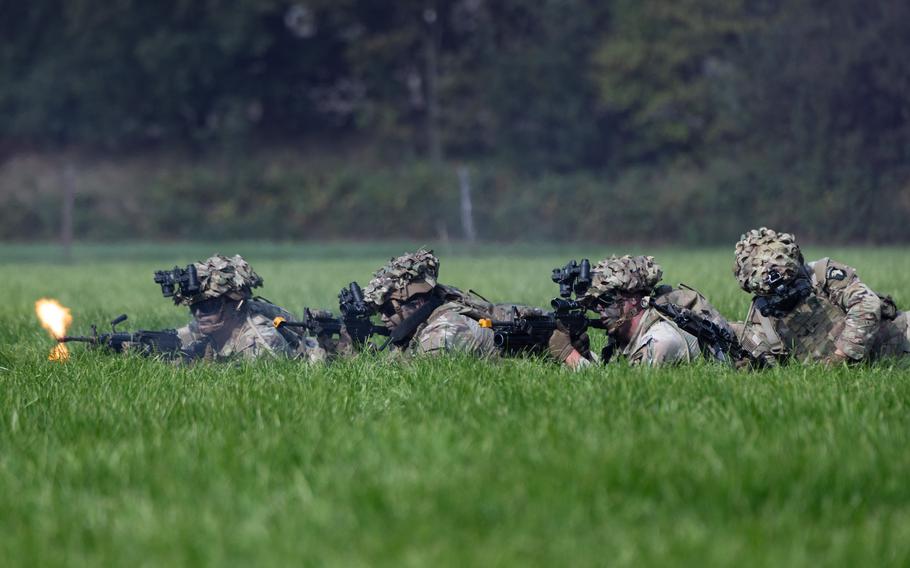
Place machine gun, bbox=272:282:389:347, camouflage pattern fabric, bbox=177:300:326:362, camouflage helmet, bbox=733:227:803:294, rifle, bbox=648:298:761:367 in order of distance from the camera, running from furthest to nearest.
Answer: camouflage pattern fabric, bbox=177:300:326:362 → machine gun, bbox=272:282:389:347 → rifle, bbox=648:298:761:367 → camouflage helmet, bbox=733:227:803:294

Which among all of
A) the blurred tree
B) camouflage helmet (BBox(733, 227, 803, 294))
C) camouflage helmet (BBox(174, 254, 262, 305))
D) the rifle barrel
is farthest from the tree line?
the rifle barrel

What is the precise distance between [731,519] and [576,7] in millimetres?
42753

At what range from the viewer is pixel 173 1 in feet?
163

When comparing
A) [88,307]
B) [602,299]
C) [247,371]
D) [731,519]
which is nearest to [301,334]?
[247,371]

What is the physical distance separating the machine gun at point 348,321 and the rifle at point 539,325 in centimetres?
115

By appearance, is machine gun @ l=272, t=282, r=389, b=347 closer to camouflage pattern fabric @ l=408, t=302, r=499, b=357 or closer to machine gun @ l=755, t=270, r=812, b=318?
camouflage pattern fabric @ l=408, t=302, r=499, b=357

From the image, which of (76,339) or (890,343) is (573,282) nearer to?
(890,343)

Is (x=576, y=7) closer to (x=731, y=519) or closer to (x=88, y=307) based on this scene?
(x=88, y=307)

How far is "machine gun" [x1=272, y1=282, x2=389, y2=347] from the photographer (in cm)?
939

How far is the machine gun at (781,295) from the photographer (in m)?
8.22

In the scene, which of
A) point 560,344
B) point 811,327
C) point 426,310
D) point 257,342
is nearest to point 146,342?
point 257,342

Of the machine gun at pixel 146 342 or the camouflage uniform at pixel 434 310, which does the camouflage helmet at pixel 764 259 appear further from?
the machine gun at pixel 146 342

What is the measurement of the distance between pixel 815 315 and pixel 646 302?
1.21 metres

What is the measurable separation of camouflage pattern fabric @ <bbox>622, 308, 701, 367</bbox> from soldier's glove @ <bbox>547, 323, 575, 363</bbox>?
0.44 metres
